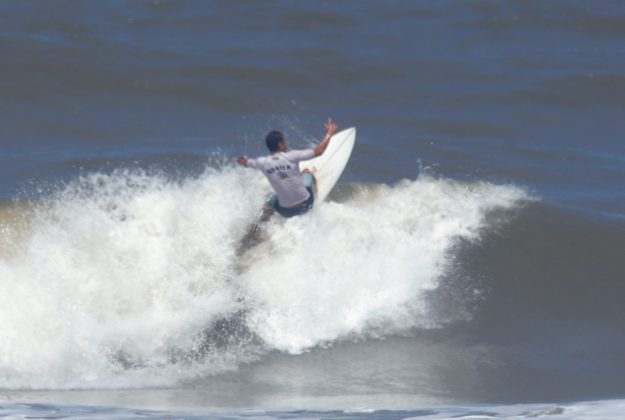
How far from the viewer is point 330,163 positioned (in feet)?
45.3

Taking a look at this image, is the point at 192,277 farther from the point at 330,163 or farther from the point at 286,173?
the point at 330,163

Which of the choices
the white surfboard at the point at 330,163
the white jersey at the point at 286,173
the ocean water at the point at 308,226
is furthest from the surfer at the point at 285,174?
the white surfboard at the point at 330,163

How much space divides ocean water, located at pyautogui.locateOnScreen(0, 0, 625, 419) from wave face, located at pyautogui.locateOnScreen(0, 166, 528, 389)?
0.10 feet

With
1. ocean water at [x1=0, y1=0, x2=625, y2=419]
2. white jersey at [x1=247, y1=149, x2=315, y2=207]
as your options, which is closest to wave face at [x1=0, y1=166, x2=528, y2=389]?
ocean water at [x1=0, y1=0, x2=625, y2=419]

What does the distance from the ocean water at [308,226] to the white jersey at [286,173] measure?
1.80ft

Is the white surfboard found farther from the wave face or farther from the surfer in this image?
the surfer

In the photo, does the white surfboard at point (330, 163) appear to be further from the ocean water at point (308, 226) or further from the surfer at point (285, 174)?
the surfer at point (285, 174)

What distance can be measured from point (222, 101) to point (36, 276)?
813 centimetres

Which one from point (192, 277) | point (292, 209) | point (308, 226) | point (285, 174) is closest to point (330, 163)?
point (308, 226)

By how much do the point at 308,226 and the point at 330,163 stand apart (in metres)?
1.37

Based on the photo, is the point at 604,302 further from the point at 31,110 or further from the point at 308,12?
the point at 308,12

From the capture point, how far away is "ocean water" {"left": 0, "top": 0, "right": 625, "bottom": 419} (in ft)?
34.1

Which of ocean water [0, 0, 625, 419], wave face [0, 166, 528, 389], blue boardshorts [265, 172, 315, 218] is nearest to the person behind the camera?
ocean water [0, 0, 625, 419]

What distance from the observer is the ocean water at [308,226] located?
10.4 metres
